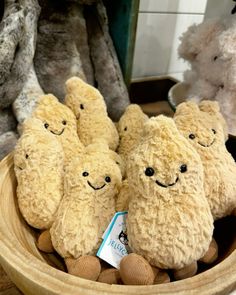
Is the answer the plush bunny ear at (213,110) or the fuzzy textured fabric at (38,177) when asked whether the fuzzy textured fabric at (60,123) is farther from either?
the plush bunny ear at (213,110)

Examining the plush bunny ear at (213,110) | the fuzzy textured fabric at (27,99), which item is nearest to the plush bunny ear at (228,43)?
the plush bunny ear at (213,110)

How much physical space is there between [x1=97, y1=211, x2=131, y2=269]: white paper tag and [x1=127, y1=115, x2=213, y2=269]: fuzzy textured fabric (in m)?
0.04

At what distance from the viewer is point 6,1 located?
658 mm

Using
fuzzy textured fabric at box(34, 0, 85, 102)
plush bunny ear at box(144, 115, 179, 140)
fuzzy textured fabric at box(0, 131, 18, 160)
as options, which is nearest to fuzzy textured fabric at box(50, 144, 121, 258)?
plush bunny ear at box(144, 115, 179, 140)

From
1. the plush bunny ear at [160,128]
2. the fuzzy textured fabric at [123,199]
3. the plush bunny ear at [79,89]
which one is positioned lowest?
the fuzzy textured fabric at [123,199]

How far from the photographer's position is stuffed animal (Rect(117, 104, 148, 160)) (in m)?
0.63

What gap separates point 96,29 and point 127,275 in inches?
24.6

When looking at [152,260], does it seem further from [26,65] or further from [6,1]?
[6,1]

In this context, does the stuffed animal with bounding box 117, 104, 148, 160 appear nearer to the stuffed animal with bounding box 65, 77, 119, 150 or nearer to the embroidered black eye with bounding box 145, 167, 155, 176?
the stuffed animal with bounding box 65, 77, 119, 150

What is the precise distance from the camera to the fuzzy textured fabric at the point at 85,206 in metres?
0.44

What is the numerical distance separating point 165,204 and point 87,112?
0.27 metres

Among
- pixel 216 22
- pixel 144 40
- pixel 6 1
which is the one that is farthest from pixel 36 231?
pixel 144 40

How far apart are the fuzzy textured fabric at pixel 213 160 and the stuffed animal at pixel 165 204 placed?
7 cm

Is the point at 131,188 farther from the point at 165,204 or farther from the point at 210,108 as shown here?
the point at 210,108
